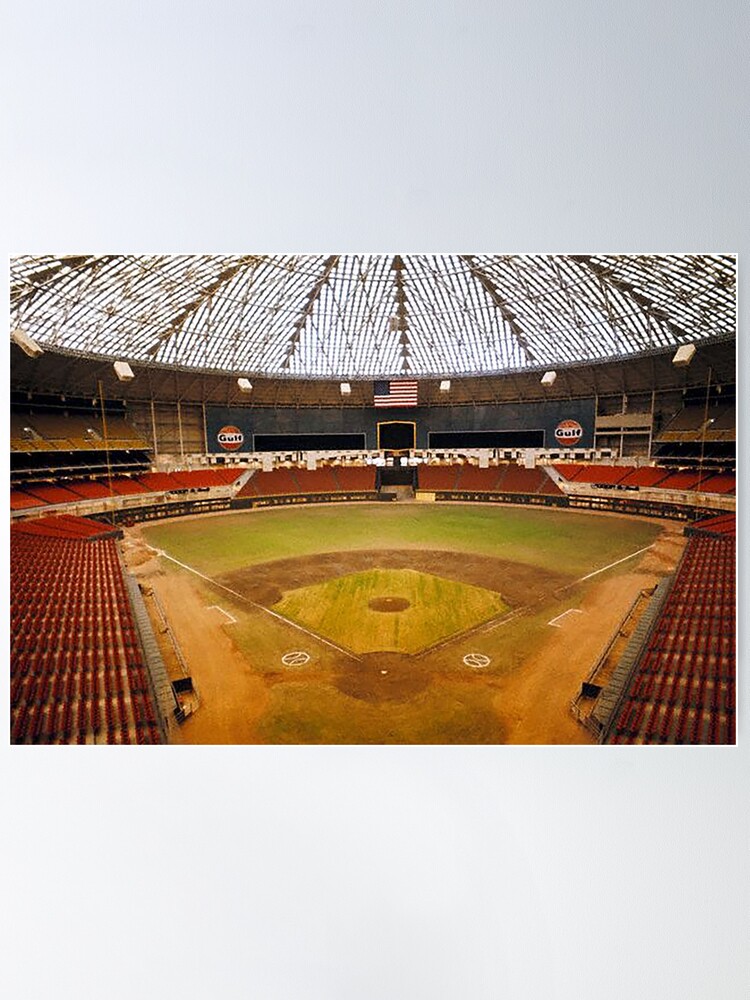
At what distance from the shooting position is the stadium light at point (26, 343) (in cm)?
453

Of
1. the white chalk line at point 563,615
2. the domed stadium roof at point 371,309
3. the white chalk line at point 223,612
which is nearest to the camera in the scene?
the domed stadium roof at point 371,309

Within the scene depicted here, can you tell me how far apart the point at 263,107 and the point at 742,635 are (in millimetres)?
7083

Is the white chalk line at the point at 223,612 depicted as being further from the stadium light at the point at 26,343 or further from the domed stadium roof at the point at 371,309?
the stadium light at the point at 26,343

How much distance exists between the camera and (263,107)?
4043 millimetres

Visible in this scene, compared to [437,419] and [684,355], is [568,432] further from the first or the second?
[437,419]

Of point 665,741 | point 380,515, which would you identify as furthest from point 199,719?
point 665,741

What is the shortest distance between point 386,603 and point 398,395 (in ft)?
9.62

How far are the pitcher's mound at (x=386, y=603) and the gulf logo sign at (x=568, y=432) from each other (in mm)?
3330

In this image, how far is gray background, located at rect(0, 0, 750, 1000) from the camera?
3.83m

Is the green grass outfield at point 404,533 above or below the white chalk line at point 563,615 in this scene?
above

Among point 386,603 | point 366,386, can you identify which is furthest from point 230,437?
point 386,603

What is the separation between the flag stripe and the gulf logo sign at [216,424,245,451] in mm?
2284

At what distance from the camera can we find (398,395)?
6094 mm
